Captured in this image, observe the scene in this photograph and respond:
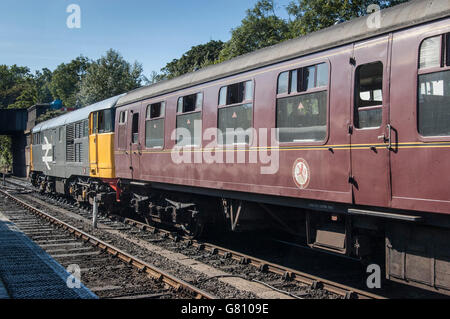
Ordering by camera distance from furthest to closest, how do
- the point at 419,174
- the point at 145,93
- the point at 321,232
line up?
the point at 145,93, the point at 321,232, the point at 419,174

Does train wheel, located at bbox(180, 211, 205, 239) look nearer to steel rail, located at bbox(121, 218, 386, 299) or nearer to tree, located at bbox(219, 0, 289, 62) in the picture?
steel rail, located at bbox(121, 218, 386, 299)

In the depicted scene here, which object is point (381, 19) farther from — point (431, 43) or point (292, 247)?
point (292, 247)

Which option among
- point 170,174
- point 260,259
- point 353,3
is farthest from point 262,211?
point 353,3

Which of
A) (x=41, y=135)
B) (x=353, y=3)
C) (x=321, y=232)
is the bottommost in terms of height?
(x=321, y=232)

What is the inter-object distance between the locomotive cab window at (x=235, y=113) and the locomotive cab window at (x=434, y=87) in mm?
3134

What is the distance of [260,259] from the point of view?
352 inches

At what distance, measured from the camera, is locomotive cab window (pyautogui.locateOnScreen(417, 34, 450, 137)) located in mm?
4781

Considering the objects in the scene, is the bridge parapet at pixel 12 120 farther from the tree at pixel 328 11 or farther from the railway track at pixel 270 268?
the railway track at pixel 270 268

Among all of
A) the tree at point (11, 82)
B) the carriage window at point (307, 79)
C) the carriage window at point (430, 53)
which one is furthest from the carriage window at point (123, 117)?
the tree at point (11, 82)

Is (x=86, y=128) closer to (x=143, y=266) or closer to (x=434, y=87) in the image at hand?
(x=143, y=266)

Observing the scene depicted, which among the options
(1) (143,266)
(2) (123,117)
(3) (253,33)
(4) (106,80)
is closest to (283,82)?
(1) (143,266)

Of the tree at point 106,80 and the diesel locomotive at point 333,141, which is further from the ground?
the tree at point 106,80

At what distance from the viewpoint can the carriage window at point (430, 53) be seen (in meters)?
4.92
